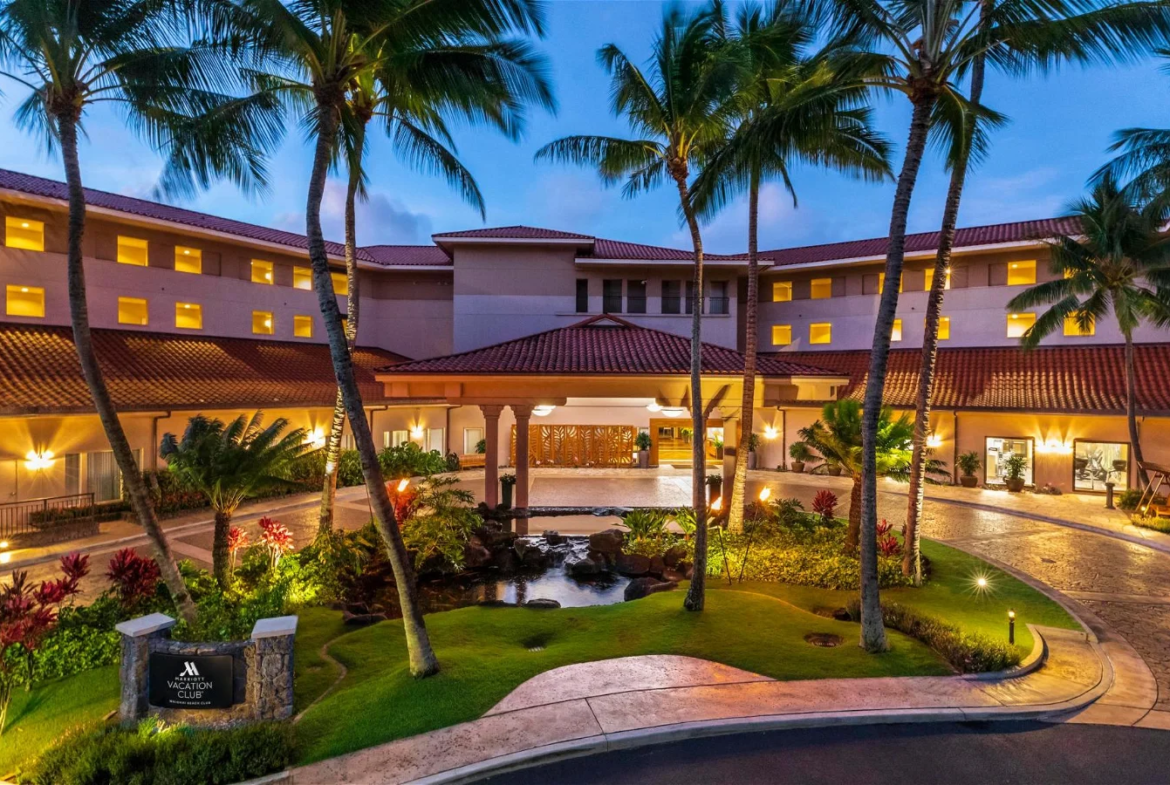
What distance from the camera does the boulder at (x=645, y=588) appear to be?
1252 cm

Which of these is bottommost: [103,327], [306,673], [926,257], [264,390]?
[306,673]

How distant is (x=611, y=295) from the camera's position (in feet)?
93.6

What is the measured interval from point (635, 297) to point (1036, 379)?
56.3 feet

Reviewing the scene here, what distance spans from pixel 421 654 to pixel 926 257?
91.0 feet

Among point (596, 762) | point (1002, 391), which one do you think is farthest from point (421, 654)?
point (1002, 391)

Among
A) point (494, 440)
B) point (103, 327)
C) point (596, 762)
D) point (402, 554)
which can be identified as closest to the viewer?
point (596, 762)

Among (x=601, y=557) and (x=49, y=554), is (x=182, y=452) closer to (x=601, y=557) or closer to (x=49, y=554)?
(x=49, y=554)

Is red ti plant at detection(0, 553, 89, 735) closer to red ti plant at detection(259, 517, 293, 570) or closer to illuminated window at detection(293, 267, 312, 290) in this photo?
red ti plant at detection(259, 517, 293, 570)

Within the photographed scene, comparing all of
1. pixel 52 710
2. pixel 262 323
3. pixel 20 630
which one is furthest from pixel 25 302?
pixel 52 710

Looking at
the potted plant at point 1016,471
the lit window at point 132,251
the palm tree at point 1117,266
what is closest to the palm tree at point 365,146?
the lit window at point 132,251

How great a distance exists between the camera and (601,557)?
14.9m

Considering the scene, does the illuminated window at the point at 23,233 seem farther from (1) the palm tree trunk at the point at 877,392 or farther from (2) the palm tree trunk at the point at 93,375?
(1) the palm tree trunk at the point at 877,392

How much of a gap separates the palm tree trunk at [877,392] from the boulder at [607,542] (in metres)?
7.14

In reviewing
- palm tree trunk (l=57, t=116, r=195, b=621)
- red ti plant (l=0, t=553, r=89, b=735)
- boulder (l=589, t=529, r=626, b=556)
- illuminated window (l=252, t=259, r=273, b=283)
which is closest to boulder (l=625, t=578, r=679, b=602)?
boulder (l=589, t=529, r=626, b=556)
